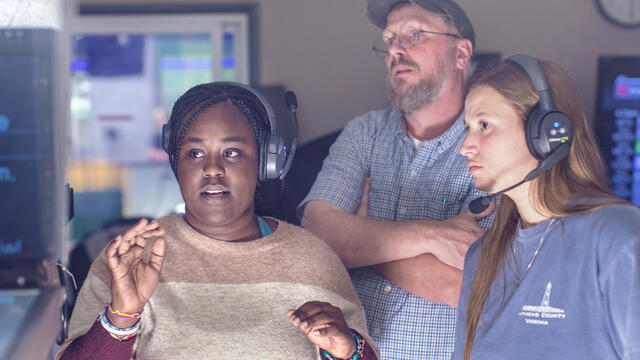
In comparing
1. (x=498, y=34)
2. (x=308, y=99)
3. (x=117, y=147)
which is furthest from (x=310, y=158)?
(x=117, y=147)

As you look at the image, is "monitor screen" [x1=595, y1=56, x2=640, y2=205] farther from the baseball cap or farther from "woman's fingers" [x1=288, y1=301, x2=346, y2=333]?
"woman's fingers" [x1=288, y1=301, x2=346, y2=333]

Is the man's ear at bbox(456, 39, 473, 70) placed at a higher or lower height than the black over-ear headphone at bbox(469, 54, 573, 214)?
higher

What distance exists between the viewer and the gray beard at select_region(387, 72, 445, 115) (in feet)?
4.47

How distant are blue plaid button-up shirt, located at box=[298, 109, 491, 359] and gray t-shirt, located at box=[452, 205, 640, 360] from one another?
237 millimetres

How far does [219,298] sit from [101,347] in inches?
8.2

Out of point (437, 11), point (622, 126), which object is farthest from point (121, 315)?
point (622, 126)

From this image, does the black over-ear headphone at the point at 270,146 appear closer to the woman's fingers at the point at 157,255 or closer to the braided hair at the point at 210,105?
the braided hair at the point at 210,105

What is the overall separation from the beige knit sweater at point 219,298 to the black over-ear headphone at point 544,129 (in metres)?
0.45

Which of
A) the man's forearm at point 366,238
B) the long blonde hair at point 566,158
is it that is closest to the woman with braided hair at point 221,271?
the man's forearm at point 366,238

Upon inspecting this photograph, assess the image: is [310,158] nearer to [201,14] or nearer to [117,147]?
[201,14]

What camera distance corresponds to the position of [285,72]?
94.8 inches

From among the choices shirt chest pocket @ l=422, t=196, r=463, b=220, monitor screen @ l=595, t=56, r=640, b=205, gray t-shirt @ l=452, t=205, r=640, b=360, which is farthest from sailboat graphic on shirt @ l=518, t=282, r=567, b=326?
monitor screen @ l=595, t=56, r=640, b=205

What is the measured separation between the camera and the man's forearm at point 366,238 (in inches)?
48.6

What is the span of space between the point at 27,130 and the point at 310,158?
1.03m
